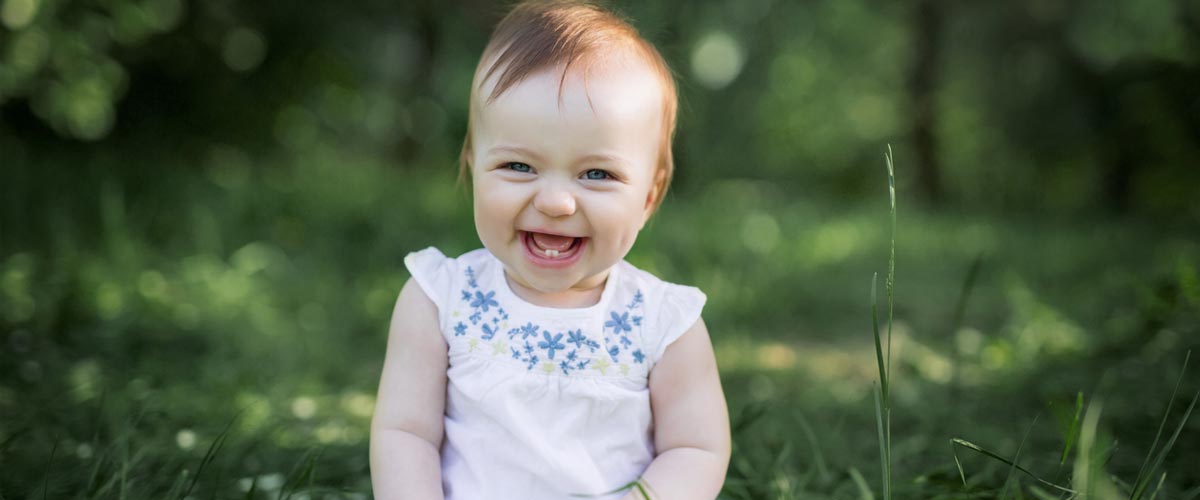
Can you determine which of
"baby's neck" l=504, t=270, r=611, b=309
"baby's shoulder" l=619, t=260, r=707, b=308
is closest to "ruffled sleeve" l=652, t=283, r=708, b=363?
"baby's shoulder" l=619, t=260, r=707, b=308

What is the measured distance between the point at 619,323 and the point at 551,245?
186mm

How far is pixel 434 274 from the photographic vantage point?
1.72 meters

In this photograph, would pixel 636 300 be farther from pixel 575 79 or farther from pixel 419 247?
pixel 419 247

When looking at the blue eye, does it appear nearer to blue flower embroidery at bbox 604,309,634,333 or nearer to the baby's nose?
the baby's nose

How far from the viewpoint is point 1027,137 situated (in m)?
10.7

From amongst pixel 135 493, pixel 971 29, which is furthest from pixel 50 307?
pixel 971 29

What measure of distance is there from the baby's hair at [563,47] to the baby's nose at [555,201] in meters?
0.15

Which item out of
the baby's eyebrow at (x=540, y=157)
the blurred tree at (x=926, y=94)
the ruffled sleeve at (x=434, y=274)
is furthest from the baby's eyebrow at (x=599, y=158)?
the blurred tree at (x=926, y=94)

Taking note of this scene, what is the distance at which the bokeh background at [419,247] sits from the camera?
229cm

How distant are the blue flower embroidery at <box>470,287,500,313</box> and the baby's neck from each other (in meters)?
0.04

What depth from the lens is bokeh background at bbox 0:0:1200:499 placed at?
7.52ft

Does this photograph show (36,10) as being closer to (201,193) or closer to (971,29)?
(201,193)

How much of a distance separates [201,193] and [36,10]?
4.53 feet

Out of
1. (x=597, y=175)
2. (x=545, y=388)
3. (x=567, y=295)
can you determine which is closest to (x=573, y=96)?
(x=597, y=175)
